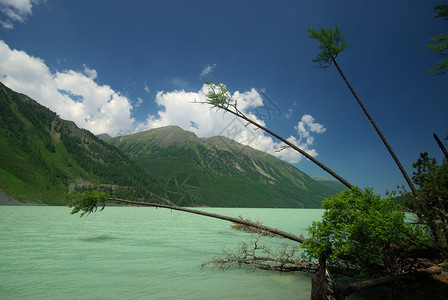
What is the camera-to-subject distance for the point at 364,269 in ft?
28.6

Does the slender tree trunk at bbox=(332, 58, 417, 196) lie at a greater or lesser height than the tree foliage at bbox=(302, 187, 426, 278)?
greater

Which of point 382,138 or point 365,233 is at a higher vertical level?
point 382,138

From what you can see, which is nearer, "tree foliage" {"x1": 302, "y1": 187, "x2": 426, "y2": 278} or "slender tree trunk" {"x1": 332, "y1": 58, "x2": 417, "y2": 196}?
"tree foliage" {"x1": 302, "y1": 187, "x2": 426, "y2": 278}

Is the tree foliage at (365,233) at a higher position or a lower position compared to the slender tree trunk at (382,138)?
Answer: lower

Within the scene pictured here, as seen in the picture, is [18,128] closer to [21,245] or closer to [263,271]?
[21,245]

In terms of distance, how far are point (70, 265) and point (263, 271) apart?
1080 centimetres

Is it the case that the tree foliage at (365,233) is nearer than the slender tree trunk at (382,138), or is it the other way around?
the tree foliage at (365,233)

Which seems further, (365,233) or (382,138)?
(382,138)

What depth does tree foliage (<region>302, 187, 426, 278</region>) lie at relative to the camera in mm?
7484

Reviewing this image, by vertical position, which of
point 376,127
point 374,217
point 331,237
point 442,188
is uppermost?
point 376,127

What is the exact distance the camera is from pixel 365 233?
7688mm

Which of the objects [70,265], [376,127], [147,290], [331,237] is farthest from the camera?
→ [70,265]

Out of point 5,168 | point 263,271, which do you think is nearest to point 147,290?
point 263,271

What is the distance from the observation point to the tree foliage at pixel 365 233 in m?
7.48
